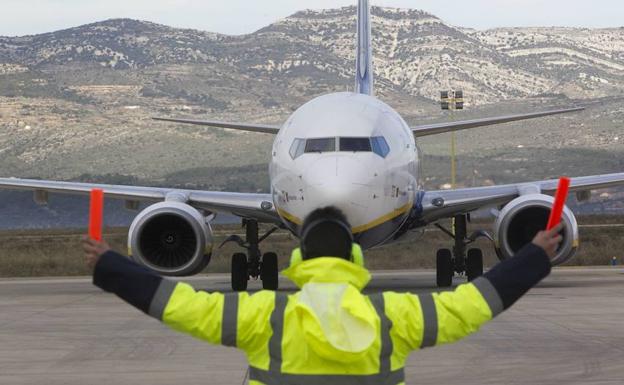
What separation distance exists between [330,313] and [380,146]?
13569mm

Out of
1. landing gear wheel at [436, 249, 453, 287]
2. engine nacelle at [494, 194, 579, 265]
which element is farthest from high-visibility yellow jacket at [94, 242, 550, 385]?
landing gear wheel at [436, 249, 453, 287]

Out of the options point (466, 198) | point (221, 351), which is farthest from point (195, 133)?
point (221, 351)

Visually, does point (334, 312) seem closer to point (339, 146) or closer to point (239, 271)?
point (339, 146)

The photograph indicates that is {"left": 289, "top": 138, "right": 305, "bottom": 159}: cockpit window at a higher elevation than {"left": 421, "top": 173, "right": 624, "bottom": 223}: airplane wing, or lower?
higher

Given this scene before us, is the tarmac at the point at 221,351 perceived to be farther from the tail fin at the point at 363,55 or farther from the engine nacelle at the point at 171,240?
the tail fin at the point at 363,55

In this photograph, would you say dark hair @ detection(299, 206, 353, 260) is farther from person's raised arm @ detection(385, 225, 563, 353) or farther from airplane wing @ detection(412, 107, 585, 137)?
airplane wing @ detection(412, 107, 585, 137)

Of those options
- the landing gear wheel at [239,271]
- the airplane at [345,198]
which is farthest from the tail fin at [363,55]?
the landing gear wheel at [239,271]

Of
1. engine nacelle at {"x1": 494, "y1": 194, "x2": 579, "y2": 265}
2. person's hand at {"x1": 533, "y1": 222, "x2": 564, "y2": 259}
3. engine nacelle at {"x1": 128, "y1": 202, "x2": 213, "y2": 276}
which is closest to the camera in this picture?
person's hand at {"x1": 533, "y1": 222, "x2": 564, "y2": 259}

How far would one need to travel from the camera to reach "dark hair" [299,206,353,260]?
4.68m

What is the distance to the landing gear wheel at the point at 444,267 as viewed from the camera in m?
23.5

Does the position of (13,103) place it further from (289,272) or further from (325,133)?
(289,272)

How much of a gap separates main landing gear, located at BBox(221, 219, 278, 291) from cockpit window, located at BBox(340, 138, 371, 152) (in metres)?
5.79

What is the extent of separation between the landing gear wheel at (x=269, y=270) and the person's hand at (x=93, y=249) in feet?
60.9

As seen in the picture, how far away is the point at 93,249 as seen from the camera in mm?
4770
